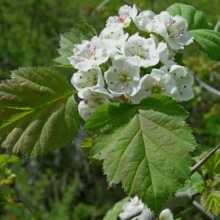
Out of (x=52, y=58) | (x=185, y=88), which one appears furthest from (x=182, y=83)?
(x=52, y=58)

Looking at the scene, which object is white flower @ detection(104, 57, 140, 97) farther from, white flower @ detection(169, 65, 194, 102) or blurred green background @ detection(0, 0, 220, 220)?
blurred green background @ detection(0, 0, 220, 220)

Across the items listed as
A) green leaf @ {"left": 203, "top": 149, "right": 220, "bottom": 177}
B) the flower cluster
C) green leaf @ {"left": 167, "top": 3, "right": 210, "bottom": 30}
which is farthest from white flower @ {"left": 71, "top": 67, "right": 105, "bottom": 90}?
green leaf @ {"left": 203, "top": 149, "right": 220, "bottom": 177}

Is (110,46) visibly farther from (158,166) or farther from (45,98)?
(158,166)

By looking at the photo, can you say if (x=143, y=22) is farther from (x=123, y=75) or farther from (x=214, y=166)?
(x=214, y=166)

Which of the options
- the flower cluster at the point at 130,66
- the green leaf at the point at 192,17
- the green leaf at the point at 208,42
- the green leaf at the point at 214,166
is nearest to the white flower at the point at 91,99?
the flower cluster at the point at 130,66

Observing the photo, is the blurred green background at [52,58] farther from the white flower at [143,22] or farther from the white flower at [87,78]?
the white flower at [87,78]

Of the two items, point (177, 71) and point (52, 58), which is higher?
point (177, 71)

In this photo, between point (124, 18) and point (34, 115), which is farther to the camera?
point (124, 18)
